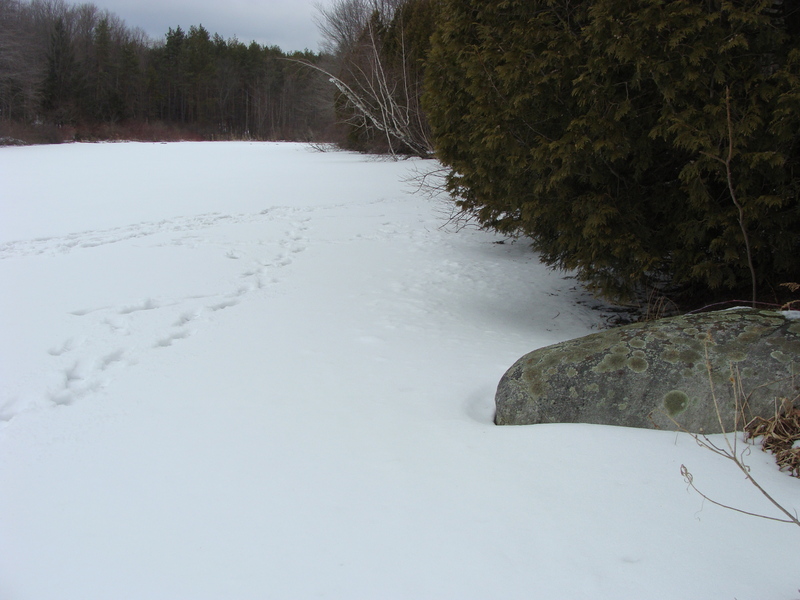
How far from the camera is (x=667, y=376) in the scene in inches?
113

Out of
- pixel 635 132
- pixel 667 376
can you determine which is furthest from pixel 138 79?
pixel 667 376

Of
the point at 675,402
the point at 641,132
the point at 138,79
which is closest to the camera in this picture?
the point at 675,402

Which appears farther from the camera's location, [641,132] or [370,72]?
[370,72]

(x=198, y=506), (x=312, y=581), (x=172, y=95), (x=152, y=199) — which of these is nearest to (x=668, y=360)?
(x=312, y=581)

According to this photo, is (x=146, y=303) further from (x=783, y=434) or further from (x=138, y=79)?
(x=138, y=79)

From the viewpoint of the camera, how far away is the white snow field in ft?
6.19

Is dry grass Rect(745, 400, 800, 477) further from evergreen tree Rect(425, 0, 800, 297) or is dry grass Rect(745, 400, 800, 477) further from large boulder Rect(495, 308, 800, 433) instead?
evergreen tree Rect(425, 0, 800, 297)

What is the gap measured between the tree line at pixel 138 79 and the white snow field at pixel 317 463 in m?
22.3

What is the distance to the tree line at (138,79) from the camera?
32.9 metres

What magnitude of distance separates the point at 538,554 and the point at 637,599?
1.14 feet

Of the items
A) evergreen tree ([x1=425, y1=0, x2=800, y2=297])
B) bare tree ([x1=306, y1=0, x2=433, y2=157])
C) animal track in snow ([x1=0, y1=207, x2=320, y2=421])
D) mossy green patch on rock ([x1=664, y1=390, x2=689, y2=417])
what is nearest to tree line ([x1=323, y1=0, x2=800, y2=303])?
evergreen tree ([x1=425, y1=0, x2=800, y2=297])

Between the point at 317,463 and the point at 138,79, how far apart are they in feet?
189

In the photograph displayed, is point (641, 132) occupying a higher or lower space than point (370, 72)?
lower

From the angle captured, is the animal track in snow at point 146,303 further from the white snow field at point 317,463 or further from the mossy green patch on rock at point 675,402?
the mossy green patch on rock at point 675,402
